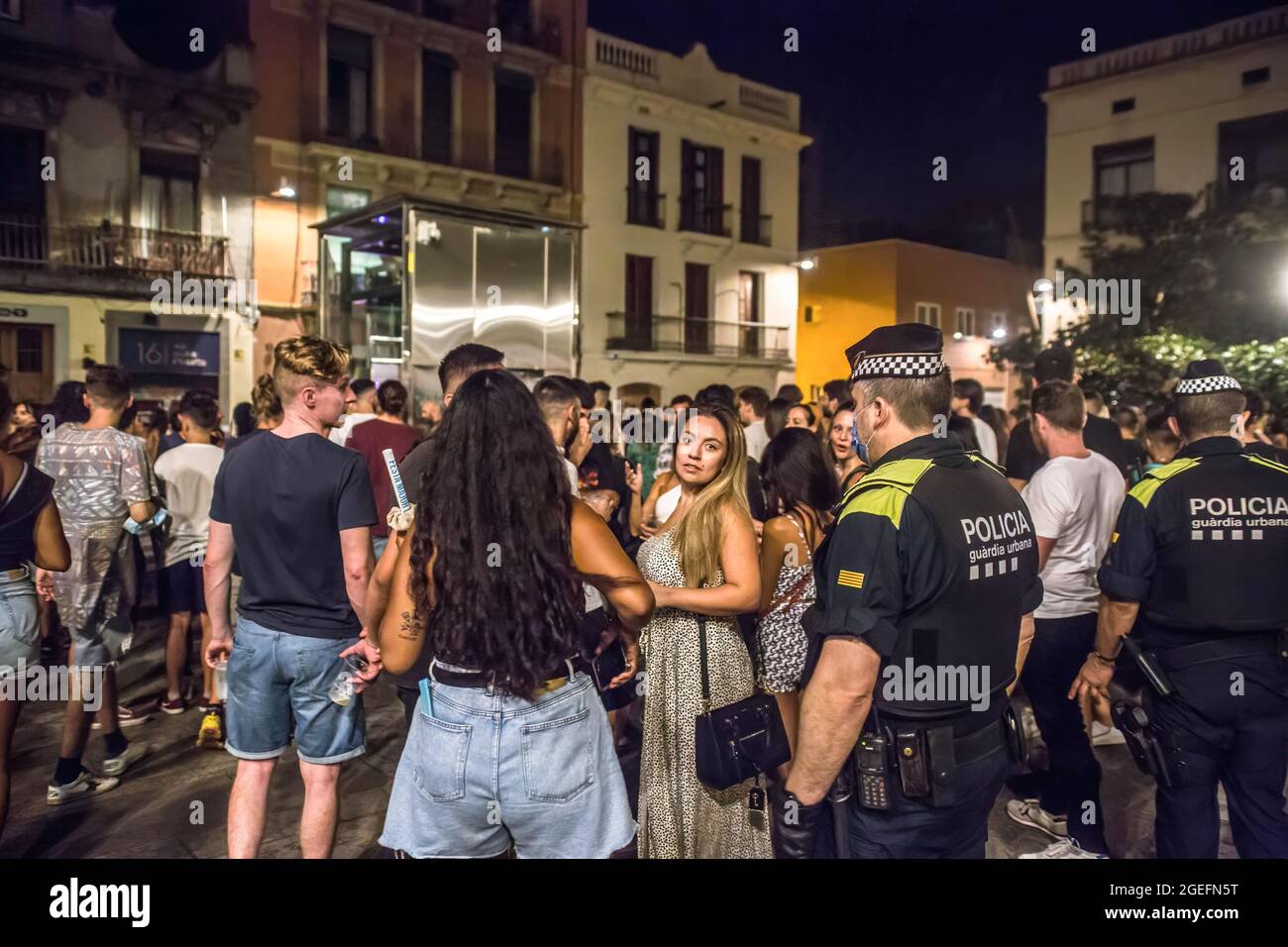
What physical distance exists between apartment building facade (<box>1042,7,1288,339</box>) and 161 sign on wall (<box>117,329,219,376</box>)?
601 inches

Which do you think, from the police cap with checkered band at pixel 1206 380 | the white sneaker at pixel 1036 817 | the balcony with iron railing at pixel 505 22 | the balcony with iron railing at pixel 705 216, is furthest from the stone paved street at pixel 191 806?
the balcony with iron railing at pixel 705 216

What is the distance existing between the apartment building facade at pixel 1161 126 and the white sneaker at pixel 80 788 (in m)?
15.9

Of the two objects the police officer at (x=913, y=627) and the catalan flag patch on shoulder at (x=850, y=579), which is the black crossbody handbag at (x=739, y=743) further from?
the catalan flag patch on shoulder at (x=850, y=579)

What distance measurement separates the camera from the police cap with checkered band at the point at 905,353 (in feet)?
7.39

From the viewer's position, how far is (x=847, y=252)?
2531 cm

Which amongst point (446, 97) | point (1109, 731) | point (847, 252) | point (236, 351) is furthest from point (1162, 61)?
point (236, 351)

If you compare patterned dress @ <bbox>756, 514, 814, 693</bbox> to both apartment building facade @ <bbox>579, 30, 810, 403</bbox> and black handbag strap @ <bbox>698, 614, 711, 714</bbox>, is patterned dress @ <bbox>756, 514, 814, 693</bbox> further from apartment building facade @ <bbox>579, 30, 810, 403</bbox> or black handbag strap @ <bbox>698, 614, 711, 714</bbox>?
Answer: apartment building facade @ <bbox>579, 30, 810, 403</bbox>

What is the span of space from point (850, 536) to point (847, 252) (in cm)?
2481

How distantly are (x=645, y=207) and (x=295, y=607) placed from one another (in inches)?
720

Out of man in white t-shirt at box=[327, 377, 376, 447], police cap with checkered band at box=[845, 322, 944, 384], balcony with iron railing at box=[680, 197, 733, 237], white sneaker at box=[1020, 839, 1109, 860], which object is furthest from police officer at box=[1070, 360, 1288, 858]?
balcony with iron railing at box=[680, 197, 733, 237]

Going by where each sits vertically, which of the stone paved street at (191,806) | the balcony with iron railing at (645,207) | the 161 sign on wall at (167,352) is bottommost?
the stone paved street at (191,806)

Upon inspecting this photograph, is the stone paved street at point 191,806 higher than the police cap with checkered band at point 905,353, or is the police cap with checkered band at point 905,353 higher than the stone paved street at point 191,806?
the police cap with checkered band at point 905,353

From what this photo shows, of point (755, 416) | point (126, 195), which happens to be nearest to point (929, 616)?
point (755, 416)

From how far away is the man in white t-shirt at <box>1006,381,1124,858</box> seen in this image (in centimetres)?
359
